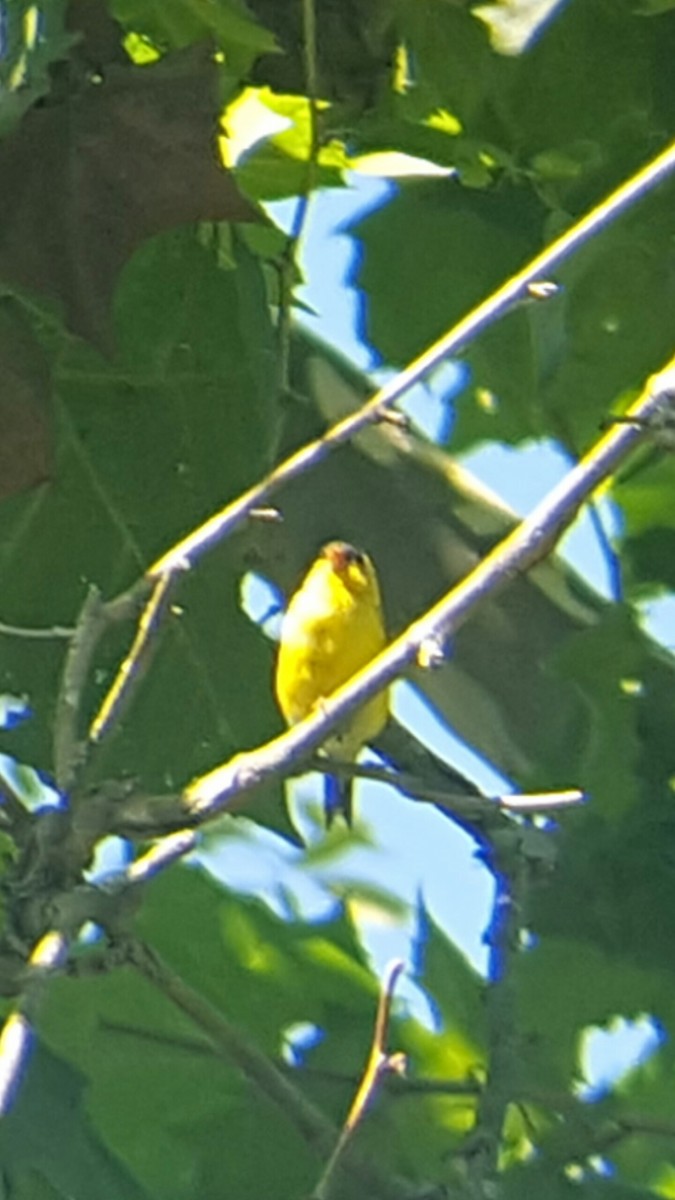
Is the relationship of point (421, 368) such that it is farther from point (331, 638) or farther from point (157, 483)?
point (331, 638)

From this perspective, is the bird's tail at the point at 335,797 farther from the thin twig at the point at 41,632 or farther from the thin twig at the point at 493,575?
the thin twig at the point at 493,575

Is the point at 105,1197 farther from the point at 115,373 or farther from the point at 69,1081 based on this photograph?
the point at 115,373

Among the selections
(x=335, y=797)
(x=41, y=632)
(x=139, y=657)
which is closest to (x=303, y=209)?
(x=41, y=632)

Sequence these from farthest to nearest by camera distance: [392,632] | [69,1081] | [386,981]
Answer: [392,632], [69,1081], [386,981]

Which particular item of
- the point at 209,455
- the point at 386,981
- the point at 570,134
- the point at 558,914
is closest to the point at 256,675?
the point at 209,455

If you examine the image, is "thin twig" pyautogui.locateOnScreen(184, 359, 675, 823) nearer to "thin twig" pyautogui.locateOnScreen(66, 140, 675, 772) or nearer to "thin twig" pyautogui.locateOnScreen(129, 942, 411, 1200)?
"thin twig" pyautogui.locateOnScreen(66, 140, 675, 772)

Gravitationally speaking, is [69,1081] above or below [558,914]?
below

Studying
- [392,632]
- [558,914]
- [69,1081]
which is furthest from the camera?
[392,632]

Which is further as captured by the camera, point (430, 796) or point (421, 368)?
point (430, 796)

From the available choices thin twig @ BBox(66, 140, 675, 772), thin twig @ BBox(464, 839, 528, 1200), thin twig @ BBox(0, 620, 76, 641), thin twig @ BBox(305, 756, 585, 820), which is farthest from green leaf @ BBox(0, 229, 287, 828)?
Answer: thin twig @ BBox(66, 140, 675, 772)

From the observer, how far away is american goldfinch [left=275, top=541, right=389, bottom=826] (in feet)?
5.29

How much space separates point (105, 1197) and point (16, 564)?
427 mm

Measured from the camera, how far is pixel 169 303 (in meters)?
1.44

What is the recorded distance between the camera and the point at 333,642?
1821 millimetres
